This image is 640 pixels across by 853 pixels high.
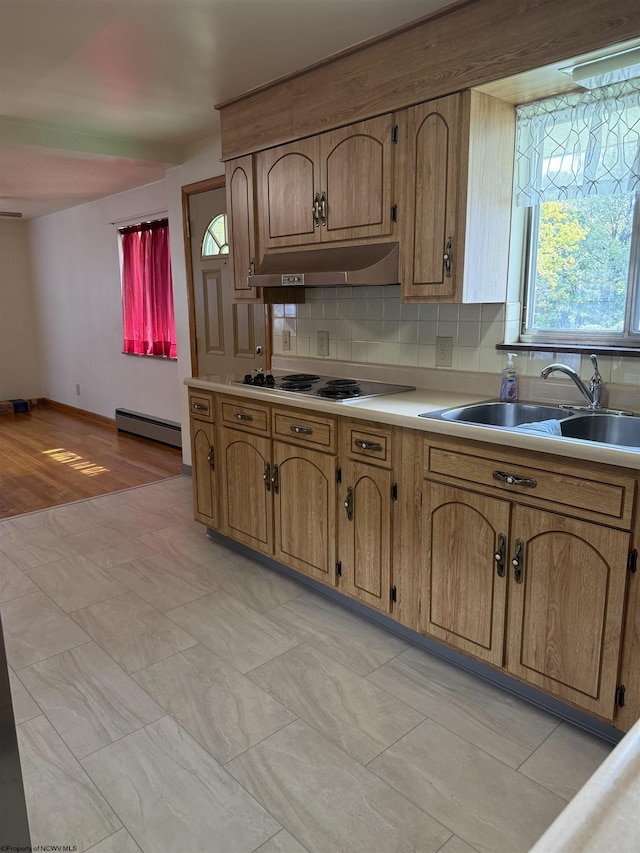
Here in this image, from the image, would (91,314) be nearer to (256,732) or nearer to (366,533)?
(366,533)

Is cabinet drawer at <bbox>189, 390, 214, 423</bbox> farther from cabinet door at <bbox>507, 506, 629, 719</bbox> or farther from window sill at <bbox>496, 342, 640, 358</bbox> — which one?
cabinet door at <bbox>507, 506, 629, 719</bbox>

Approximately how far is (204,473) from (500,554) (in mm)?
1901

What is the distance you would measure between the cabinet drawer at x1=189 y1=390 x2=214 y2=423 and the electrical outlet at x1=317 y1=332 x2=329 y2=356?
2.19ft

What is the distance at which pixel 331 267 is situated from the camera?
273 centimetres

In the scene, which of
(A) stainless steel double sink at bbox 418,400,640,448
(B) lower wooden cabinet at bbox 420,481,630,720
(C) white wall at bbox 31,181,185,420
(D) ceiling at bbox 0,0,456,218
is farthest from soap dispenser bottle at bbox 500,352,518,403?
(C) white wall at bbox 31,181,185,420

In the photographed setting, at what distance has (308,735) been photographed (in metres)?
1.97

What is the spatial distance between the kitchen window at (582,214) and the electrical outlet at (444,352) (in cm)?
34

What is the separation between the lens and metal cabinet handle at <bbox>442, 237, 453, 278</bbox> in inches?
91.1

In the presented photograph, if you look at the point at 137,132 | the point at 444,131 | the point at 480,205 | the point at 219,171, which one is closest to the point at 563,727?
the point at 480,205

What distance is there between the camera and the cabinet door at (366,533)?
240 cm

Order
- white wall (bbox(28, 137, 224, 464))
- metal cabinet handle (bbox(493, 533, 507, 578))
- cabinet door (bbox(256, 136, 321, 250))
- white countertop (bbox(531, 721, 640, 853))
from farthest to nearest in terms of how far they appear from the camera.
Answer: white wall (bbox(28, 137, 224, 464)) < cabinet door (bbox(256, 136, 321, 250)) < metal cabinet handle (bbox(493, 533, 507, 578)) < white countertop (bbox(531, 721, 640, 853))

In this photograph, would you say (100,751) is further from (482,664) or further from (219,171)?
(219,171)

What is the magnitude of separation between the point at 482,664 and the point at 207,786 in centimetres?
105

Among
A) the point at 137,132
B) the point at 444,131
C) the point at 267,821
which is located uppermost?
the point at 137,132
